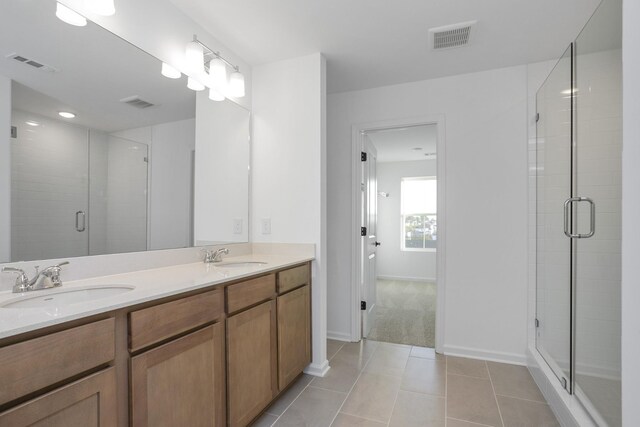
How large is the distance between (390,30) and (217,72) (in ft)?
3.90

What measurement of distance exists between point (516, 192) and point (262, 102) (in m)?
2.20

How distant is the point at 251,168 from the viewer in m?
2.58

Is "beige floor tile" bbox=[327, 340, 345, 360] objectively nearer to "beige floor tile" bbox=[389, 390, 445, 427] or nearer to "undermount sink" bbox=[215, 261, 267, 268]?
"beige floor tile" bbox=[389, 390, 445, 427]

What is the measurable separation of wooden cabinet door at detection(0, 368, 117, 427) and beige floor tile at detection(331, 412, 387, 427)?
3.87 ft

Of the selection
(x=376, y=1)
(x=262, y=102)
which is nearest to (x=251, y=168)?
(x=262, y=102)

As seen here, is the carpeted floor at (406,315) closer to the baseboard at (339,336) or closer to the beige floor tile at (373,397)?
the baseboard at (339,336)

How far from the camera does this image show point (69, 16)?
1407mm

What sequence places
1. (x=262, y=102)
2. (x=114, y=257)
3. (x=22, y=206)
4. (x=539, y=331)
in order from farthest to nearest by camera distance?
(x=262, y=102), (x=539, y=331), (x=114, y=257), (x=22, y=206)

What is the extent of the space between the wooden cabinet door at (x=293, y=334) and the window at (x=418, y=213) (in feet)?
14.5

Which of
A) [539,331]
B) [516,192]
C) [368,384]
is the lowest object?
[368,384]

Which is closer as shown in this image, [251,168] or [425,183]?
[251,168]

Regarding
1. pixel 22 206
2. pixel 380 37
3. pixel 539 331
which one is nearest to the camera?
pixel 22 206

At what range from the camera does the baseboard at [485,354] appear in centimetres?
254

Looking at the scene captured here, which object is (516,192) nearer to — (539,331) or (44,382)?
(539,331)
